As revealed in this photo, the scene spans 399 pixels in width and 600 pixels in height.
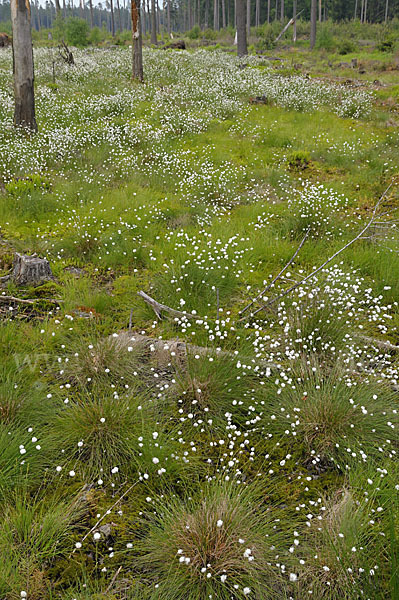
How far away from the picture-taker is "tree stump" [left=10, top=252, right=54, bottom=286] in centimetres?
552

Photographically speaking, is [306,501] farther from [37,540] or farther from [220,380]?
[37,540]

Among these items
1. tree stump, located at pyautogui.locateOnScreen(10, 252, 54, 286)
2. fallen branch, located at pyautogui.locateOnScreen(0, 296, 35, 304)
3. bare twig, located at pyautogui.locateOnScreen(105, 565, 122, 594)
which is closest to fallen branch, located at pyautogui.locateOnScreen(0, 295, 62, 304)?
fallen branch, located at pyautogui.locateOnScreen(0, 296, 35, 304)

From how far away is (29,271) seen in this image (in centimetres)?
555

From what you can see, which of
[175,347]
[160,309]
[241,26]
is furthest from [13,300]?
[241,26]

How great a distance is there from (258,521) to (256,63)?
26931mm

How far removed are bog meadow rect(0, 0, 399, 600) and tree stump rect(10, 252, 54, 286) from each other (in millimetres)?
42

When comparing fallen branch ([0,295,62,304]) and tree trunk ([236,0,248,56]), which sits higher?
tree trunk ([236,0,248,56])

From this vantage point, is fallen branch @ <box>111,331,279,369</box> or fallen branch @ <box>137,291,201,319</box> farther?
fallen branch @ <box>137,291,201,319</box>

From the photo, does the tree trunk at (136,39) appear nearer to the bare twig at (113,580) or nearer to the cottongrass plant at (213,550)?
the cottongrass plant at (213,550)

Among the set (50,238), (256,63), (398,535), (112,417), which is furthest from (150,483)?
(256,63)

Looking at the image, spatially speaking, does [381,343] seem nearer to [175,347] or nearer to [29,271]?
[175,347]

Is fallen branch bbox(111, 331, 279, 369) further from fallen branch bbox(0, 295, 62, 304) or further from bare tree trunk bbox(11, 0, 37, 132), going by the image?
bare tree trunk bbox(11, 0, 37, 132)

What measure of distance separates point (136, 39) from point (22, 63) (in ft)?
26.8

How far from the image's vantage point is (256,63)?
24297 mm
